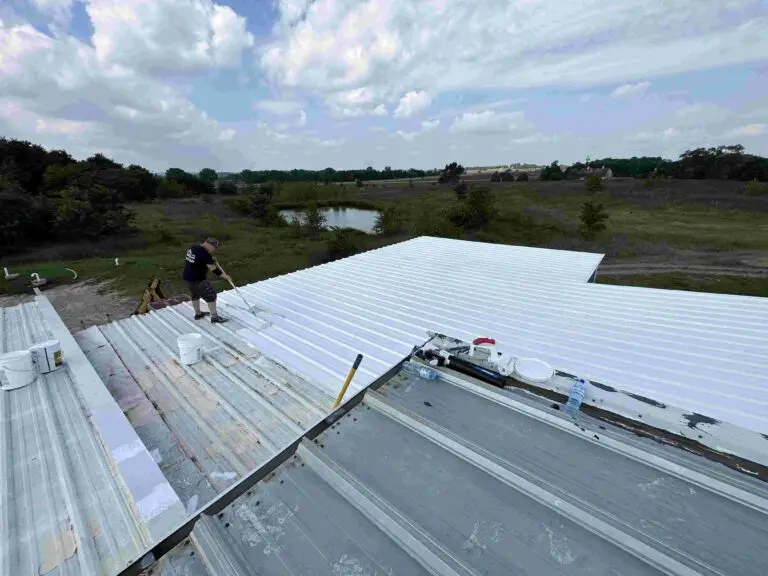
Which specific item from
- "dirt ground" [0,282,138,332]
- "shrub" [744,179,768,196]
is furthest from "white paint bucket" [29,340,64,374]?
"shrub" [744,179,768,196]

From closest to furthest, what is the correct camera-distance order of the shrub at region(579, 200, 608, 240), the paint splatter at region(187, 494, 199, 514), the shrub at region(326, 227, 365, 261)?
the paint splatter at region(187, 494, 199, 514) < the shrub at region(326, 227, 365, 261) < the shrub at region(579, 200, 608, 240)

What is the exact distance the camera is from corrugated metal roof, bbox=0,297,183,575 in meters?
2.06

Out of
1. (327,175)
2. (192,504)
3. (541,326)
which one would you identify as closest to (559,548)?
(192,504)

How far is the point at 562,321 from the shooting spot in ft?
16.7

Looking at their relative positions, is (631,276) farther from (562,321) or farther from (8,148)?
(8,148)

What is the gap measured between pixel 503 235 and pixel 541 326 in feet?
83.1

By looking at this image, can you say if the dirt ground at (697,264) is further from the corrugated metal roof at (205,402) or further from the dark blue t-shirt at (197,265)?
the corrugated metal roof at (205,402)

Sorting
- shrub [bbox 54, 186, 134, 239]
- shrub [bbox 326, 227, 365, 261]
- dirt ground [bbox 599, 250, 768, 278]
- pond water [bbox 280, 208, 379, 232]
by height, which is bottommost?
pond water [bbox 280, 208, 379, 232]

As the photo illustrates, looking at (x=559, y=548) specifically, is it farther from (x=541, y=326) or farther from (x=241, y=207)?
(x=241, y=207)

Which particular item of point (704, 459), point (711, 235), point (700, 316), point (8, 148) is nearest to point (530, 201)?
point (711, 235)

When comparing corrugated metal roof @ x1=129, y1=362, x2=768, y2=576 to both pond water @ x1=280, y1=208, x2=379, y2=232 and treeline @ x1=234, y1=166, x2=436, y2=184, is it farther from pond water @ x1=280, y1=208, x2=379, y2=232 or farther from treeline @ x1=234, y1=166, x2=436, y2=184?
treeline @ x1=234, y1=166, x2=436, y2=184

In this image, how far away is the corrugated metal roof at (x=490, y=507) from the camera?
1.39 metres

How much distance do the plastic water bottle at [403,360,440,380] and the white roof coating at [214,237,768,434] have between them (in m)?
1.00

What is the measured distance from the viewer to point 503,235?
1124 inches
